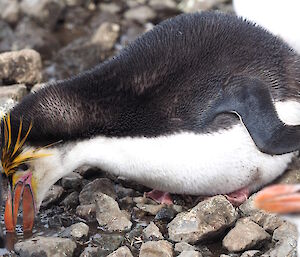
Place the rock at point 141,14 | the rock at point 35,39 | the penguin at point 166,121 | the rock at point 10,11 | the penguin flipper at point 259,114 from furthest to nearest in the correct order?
the rock at point 141,14 → the rock at point 10,11 → the rock at point 35,39 → the penguin at point 166,121 → the penguin flipper at point 259,114

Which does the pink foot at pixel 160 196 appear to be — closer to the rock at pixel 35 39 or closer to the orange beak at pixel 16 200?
the orange beak at pixel 16 200

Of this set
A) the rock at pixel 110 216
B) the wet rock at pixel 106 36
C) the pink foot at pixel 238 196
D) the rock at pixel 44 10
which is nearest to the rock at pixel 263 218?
the pink foot at pixel 238 196

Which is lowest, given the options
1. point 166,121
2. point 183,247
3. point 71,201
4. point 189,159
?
point 71,201

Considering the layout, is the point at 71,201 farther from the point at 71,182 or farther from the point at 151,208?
the point at 151,208

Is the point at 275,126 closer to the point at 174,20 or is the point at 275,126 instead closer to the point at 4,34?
the point at 174,20

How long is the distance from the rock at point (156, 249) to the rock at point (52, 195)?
2.50ft

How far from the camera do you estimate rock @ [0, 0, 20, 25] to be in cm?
699

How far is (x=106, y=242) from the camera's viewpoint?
160 inches

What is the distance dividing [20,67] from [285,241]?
2513 mm

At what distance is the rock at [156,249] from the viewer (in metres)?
3.82

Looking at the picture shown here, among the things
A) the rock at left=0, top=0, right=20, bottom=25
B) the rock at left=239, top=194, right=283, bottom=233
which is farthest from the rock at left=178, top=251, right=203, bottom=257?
the rock at left=0, top=0, right=20, bottom=25

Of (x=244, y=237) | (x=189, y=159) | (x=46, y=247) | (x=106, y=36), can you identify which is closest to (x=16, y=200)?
(x=46, y=247)

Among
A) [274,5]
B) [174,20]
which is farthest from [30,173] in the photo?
[274,5]

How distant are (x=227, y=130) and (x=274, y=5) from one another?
56.4 inches
